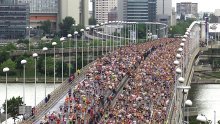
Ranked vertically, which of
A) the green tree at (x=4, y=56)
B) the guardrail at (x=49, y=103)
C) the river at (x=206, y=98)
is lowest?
the river at (x=206, y=98)

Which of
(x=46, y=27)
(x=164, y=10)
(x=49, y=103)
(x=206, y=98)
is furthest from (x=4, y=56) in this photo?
(x=164, y=10)

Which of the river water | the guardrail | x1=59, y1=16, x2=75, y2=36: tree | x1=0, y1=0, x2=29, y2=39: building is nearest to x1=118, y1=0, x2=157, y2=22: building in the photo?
x1=59, y1=16, x2=75, y2=36: tree

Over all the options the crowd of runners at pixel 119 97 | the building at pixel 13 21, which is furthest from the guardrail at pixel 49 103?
the building at pixel 13 21

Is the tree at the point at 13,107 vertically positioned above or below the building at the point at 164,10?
below

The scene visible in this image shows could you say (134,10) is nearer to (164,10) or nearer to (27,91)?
(164,10)

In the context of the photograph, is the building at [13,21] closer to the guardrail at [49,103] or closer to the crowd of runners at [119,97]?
the crowd of runners at [119,97]

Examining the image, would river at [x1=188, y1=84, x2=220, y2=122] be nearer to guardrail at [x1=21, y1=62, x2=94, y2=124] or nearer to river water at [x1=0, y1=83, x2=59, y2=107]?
guardrail at [x1=21, y1=62, x2=94, y2=124]

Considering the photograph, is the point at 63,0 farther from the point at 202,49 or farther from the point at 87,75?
the point at 87,75
